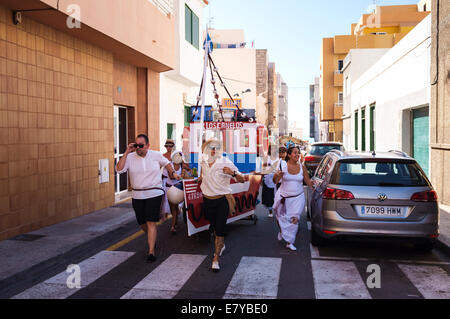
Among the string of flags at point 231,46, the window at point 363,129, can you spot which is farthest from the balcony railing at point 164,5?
the string of flags at point 231,46

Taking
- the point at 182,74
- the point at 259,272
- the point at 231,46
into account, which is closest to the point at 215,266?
the point at 259,272

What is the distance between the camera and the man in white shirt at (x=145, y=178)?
20.5 ft

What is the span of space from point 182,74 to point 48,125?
9.00m

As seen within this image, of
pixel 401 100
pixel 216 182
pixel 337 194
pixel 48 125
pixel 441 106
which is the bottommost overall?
pixel 337 194

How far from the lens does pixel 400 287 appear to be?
16.6 feet

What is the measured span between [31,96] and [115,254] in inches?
133

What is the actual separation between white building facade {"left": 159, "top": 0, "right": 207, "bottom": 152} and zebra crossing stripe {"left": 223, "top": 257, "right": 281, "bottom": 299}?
10496 millimetres

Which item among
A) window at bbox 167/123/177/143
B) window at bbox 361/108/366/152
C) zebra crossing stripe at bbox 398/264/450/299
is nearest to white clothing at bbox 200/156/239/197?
zebra crossing stripe at bbox 398/264/450/299

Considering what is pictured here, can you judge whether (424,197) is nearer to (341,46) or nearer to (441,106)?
(441,106)

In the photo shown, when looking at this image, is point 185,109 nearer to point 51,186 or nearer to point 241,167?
point 241,167

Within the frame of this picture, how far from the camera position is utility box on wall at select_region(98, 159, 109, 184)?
10500mm

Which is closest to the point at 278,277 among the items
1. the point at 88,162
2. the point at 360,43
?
the point at 88,162

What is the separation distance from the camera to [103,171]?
35.0ft
